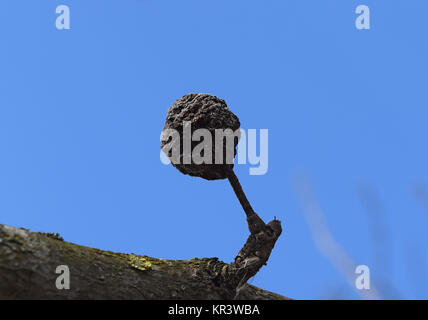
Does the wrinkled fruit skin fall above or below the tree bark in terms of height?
above

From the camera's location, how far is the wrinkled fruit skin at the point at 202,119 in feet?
12.2

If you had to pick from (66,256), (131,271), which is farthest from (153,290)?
(66,256)

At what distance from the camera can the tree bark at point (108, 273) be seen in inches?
111

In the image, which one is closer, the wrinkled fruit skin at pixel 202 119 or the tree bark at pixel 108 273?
the tree bark at pixel 108 273

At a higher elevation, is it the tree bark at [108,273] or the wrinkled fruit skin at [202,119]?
the wrinkled fruit skin at [202,119]

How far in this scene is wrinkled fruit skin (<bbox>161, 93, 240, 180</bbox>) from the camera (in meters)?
3.72

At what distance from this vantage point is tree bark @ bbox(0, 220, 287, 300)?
9.22 ft

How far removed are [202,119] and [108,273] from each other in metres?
1.22

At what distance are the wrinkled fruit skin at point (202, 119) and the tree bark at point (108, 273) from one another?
564 millimetres

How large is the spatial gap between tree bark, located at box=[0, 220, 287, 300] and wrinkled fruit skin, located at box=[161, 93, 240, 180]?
0.56 meters

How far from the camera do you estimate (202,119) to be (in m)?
3.70

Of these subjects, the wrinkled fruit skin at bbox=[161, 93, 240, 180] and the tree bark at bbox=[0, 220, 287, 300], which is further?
the wrinkled fruit skin at bbox=[161, 93, 240, 180]
